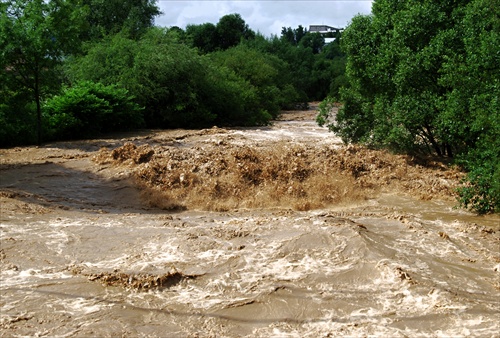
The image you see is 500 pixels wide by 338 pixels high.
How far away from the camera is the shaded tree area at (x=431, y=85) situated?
11.5 m

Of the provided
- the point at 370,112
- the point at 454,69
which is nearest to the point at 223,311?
the point at 454,69

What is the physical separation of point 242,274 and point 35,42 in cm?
1182

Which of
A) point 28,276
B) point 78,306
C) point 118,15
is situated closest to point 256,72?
point 118,15

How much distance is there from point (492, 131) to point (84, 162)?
10.0 metres

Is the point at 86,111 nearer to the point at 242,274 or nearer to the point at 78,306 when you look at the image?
the point at 242,274

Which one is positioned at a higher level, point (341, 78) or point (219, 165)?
point (341, 78)

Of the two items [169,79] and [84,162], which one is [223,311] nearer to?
A: [84,162]

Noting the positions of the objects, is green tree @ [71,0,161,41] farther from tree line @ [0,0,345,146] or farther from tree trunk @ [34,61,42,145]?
tree trunk @ [34,61,42,145]

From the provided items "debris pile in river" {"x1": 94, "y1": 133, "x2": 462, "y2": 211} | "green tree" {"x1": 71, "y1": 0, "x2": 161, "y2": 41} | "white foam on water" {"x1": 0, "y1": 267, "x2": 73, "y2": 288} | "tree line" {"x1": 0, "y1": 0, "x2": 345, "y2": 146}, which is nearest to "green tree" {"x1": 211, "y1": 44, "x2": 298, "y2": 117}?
"tree line" {"x1": 0, "y1": 0, "x2": 345, "y2": 146}

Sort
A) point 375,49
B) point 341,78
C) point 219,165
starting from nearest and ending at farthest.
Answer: point 219,165, point 375,49, point 341,78

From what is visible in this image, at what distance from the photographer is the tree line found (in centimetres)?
1659

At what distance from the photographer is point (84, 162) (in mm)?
14914

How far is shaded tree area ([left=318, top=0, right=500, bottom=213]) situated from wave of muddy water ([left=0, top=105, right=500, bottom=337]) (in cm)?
170

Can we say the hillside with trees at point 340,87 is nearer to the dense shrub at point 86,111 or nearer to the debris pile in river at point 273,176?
the dense shrub at point 86,111
